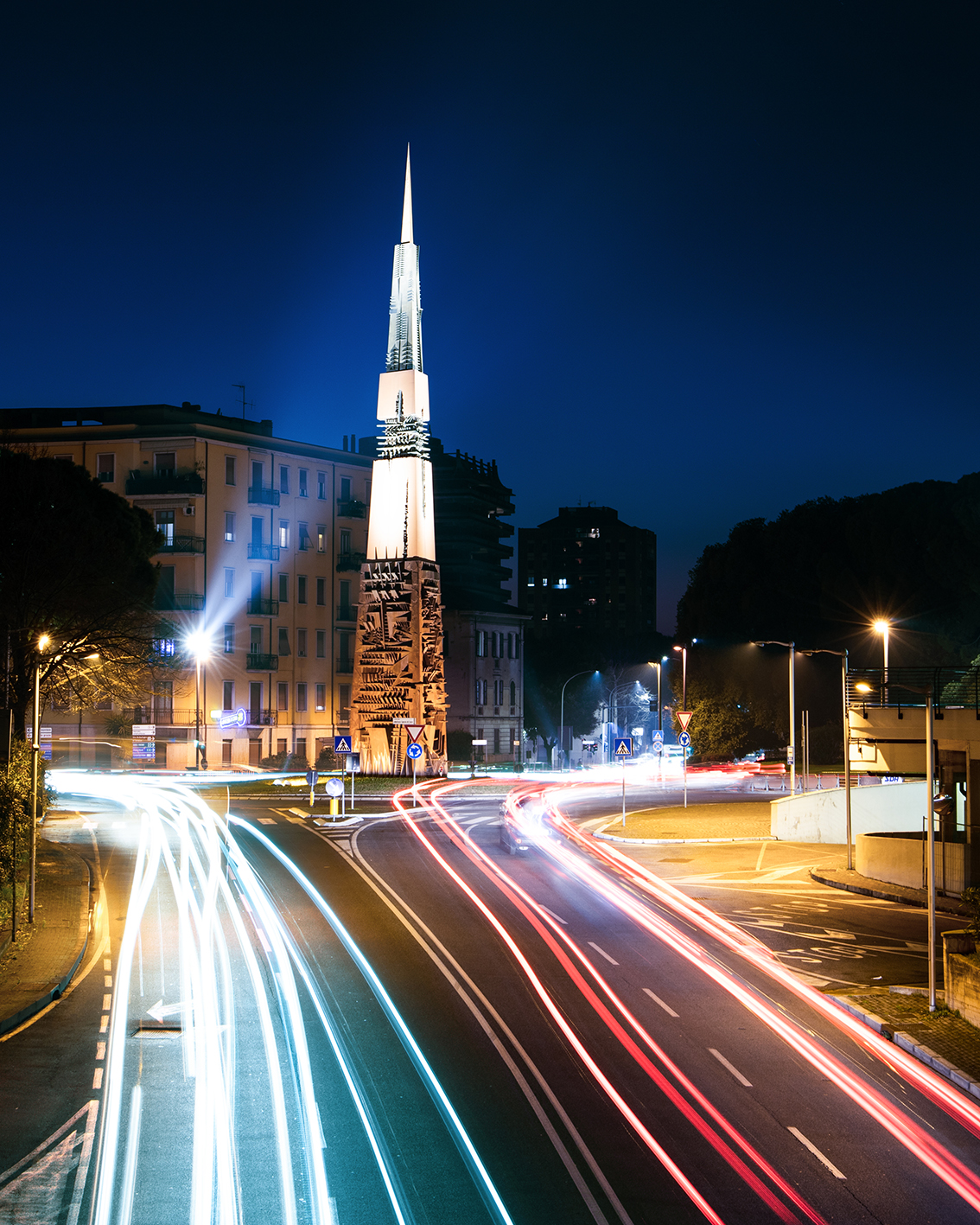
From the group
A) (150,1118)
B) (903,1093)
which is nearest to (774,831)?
(903,1093)

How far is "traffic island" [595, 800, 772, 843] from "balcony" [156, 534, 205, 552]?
39.0 metres

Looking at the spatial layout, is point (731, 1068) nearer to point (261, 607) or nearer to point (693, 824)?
point (693, 824)

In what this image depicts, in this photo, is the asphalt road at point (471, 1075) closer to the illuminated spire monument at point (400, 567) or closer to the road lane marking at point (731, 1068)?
the road lane marking at point (731, 1068)

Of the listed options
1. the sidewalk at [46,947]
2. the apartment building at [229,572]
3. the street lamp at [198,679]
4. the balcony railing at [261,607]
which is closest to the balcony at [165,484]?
the apartment building at [229,572]

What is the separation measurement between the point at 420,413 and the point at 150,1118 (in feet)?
153

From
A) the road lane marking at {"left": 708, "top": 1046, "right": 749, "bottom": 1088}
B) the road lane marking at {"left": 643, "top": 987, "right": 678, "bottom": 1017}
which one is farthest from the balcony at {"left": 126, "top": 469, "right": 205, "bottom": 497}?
the road lane marking at {"left": 708, "top": 1046, "right": 749, "bottom": 1088}

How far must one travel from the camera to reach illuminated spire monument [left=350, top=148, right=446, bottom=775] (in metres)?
55.3

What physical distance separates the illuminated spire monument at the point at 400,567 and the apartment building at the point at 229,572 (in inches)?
711

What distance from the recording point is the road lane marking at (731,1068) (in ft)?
41.8

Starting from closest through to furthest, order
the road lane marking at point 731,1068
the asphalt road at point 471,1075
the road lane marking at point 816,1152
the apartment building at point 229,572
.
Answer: the asphalt road at point 471,1075
the road lane marking at point 816,1152
the road lane marking at point 731,1068
the apartment building at point 229,572

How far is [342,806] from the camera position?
44500 mm

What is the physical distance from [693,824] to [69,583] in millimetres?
23413

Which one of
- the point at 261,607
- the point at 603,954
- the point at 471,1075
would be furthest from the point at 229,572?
the point at 471,1075

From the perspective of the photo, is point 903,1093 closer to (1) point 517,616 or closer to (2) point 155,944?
(2) point 155,944
